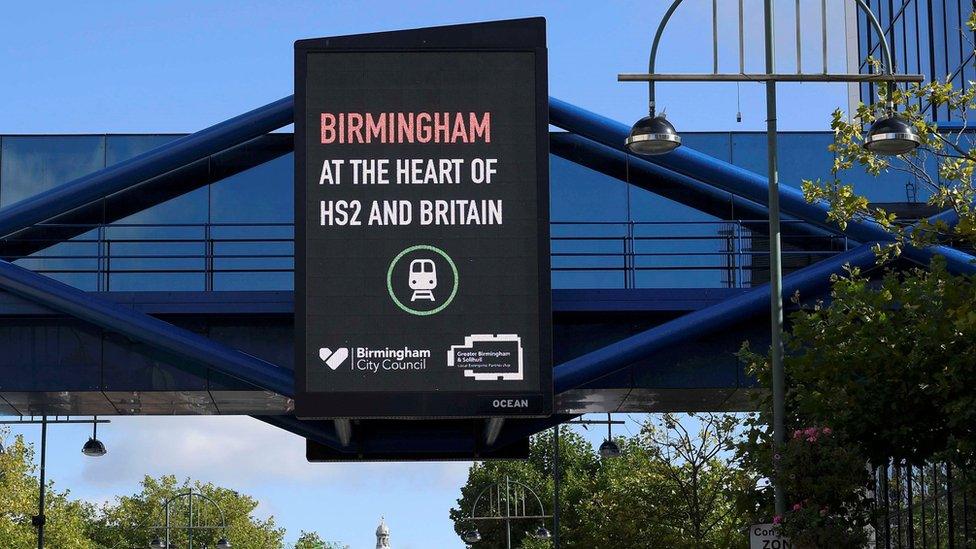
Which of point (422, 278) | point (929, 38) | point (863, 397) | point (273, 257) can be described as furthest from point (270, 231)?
point (929, 38)

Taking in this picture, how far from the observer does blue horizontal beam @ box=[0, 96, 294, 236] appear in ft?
97.1

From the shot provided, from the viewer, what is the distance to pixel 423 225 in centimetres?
2548

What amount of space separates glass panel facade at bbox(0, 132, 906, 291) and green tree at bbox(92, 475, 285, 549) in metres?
96.3

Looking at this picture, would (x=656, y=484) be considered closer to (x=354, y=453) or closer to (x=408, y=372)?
(x=354, y=453)

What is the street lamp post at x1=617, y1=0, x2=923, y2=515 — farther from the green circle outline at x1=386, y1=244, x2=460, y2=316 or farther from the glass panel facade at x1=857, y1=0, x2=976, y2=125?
the glass panel facade at x1=857, y1=0, x2=976, y2=125

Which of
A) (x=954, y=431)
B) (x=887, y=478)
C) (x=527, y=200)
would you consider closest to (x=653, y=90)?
(x=527, y=200)

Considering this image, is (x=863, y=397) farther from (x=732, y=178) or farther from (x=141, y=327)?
(x=141, y=327)

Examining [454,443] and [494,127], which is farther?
[454,443]

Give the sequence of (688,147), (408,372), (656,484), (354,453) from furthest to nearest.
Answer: (656,484) → (354,453) → (688,147) → (408,372)

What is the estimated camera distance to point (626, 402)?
32.3m

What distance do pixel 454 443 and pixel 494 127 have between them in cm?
968

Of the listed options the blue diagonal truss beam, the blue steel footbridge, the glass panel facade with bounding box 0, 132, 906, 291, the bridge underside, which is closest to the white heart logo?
the blue steel footbridge

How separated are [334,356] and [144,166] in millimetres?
6815

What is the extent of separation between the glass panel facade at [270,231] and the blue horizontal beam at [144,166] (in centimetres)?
81
